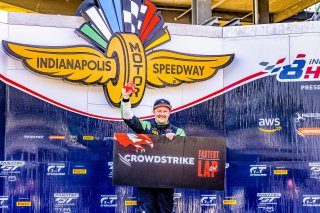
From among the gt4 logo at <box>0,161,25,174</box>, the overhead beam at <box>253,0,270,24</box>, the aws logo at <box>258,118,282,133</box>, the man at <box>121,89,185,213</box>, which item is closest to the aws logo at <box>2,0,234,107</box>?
the aws logo at <box>258,118,282,133</box>

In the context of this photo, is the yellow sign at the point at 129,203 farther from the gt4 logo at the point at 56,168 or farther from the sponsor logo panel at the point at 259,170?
the sponsor logo panel at the point at 259,170

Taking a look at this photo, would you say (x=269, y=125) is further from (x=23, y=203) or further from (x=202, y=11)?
(x=202, y=11)

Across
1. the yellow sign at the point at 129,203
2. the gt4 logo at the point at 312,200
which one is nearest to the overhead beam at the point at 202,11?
the gt4 logo at the point at 312,200

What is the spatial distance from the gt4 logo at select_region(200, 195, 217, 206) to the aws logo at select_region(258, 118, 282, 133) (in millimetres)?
1278

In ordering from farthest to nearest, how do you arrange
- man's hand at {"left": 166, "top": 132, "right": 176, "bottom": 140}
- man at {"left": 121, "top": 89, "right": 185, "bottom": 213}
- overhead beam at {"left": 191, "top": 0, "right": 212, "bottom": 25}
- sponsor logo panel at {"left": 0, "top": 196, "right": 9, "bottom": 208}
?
overhead beam at {"left": 191, "top": 0, "right": 212, "bottom": 25} → sponsor logo panel at {"left": 0, "top": 196, "right": 9, "bottom": 208} → man's hand at {"left": 166, "top": 132, "right": 176, "bottom": 140} → man at {"left": 121, "top": 89, "right": 185, "bottom": 213}

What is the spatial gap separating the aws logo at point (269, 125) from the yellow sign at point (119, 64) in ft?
3.45

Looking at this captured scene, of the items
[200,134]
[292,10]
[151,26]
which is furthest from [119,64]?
[292,10]

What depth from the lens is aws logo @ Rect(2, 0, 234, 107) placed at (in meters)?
7.67

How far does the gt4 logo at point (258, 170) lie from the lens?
817 cm

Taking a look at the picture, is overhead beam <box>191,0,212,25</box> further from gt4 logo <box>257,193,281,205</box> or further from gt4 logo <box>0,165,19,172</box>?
gt4 logo <box>0,165,19,172</box>

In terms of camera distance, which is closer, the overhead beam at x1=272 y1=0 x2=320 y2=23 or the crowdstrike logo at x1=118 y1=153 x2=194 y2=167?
the crowdstrike logo at x1=118 y1=153 x2=194 y2=167

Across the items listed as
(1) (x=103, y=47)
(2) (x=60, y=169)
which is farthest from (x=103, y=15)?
(2) (x=60, y=169)

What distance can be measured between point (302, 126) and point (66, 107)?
355cm

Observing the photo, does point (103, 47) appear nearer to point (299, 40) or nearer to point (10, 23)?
point (10, 23)
